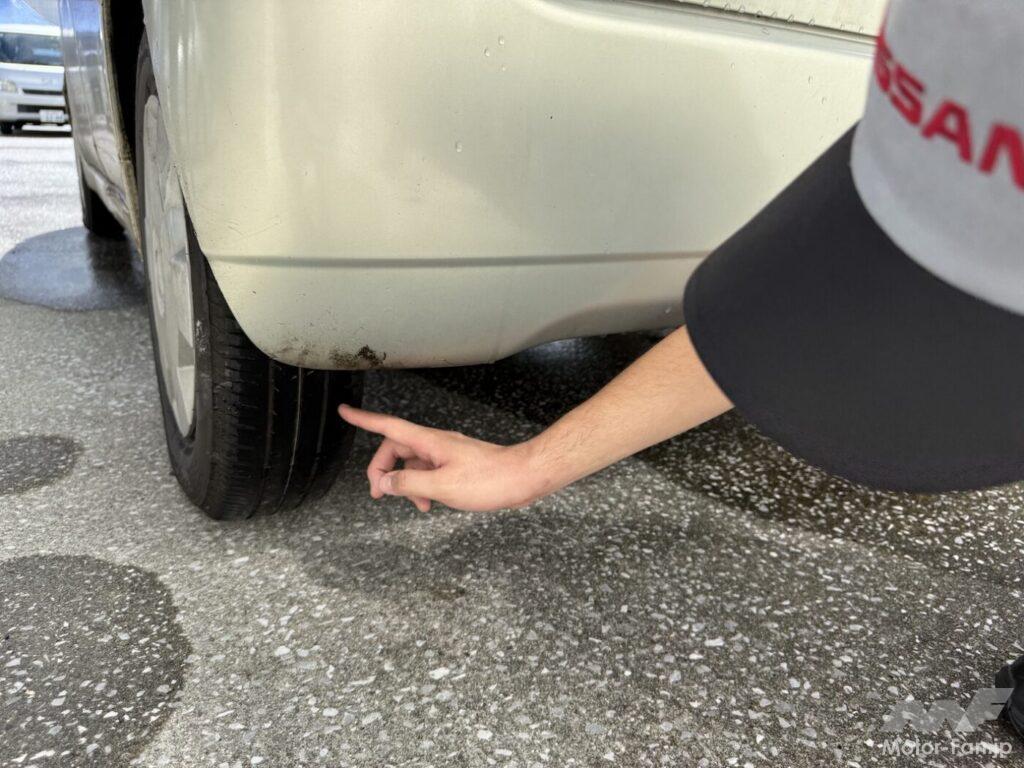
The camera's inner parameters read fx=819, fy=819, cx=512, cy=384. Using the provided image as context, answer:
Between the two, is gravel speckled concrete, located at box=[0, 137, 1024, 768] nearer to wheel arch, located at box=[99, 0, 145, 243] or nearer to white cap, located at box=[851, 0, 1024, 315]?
wheel arch, located at box=[99, 0, 145, 243]

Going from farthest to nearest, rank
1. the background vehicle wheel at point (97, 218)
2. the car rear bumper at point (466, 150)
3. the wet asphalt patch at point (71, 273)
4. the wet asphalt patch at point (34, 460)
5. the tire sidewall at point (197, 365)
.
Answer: the background vehicle wheel at point (97, 218) < the wet asphalt patch at point (71, 273) < the wet asphalt patch at point (34, 460) < the tire sidewall at point (197, 365) < the car rear bumper at point (466, 150)

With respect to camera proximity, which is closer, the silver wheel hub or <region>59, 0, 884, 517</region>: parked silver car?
<region>59, 0, 884, 517</region>: parked silver car

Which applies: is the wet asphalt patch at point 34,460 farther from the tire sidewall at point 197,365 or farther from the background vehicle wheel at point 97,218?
the background vehicle wheel at point 97,218

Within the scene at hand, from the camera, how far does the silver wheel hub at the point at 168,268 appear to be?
1.18 m

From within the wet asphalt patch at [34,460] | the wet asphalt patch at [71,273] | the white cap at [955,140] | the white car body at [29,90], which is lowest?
the white car body at [29,90]

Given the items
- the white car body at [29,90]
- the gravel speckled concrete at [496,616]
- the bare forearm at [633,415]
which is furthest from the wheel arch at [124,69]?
the white car body at [29,90]

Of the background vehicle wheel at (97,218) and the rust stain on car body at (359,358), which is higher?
the rust stain on car body at (359,358)

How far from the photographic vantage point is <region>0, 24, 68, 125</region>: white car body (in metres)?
9.11

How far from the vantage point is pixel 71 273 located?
9.17 ft

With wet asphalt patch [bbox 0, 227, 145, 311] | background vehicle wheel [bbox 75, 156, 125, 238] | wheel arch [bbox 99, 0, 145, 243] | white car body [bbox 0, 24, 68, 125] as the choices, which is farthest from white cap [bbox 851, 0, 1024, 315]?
white car body [bbox 0, 24, 68, 125]

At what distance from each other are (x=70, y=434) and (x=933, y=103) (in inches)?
65.9

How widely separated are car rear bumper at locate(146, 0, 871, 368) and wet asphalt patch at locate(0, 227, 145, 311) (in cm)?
177

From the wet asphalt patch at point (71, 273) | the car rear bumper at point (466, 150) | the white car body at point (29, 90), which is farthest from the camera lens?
the white car body at point (29, 90)

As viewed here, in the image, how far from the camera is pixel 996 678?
107cm
